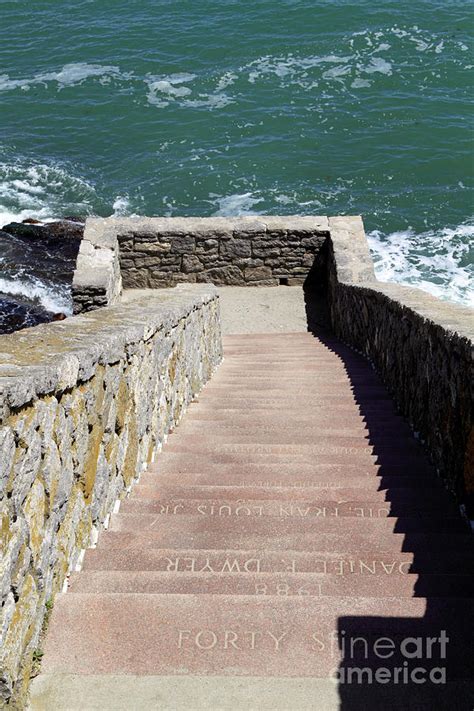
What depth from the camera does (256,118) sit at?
2703 centimetres

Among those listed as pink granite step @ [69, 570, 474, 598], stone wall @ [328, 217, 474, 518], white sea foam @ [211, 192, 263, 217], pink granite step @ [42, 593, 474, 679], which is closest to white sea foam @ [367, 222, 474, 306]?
white sea foam @ [211, 192, 263, 217]

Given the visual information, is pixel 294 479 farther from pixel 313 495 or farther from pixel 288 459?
pixel 288 459

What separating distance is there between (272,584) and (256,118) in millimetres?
25338

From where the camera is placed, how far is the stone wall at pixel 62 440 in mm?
2766

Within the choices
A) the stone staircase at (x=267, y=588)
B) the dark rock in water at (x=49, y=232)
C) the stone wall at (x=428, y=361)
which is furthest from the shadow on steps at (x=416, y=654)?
the dark rock in water at (x=49, y=232)

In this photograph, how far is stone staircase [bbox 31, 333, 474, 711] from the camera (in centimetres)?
274

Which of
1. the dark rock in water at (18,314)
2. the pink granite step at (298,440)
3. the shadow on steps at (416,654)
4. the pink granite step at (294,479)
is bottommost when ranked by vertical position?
the dark rock in water at (18,314)

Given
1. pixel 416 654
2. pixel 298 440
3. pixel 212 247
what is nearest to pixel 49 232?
pixel 212 247

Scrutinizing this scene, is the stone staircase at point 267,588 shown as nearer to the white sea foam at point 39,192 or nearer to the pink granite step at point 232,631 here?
the pink granite step at point 232,631

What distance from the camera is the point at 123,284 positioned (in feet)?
42.4

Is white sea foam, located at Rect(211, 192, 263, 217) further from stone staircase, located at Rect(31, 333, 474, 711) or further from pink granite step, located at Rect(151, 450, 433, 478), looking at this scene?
stone staircase, located at Rect(31, 333, 474, 711)

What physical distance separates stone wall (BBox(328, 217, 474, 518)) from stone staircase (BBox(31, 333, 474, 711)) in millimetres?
218

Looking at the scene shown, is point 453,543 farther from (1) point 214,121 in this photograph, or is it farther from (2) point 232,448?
(1) point 214,121

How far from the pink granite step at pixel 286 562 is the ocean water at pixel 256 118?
14423 mm
